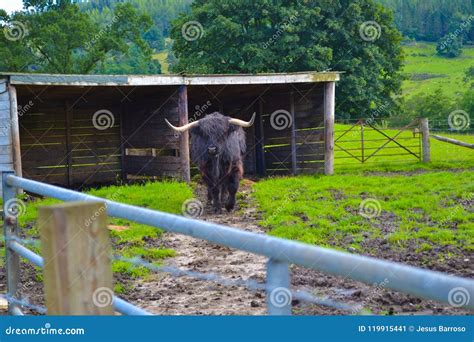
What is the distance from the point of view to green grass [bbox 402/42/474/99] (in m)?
72.8

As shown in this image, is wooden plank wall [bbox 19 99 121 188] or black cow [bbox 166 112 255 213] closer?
black cow [bbox 166 112 255 213]

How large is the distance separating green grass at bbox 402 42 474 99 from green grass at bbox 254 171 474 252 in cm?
5354

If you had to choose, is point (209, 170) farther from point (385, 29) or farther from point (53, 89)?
point (385, 29)

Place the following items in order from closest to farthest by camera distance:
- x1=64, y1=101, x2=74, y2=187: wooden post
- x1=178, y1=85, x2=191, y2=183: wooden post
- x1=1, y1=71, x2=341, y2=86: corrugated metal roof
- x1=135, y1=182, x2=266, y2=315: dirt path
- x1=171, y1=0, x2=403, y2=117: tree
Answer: x1=135, y1=182, x2=266, y2=315: dirt path, x1=1, y1=71, x2=341, y2=86: corrugated metal roof, x1=178, y1=85, x2=191, y2=183: wooden post, x1=64, y1=101, x2=74, y2=187: wooden post, x1=171, y1=0, x2=403, y2=117: tree

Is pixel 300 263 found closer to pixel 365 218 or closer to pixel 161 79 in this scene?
pixel 365 218

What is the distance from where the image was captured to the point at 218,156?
41.2 feet

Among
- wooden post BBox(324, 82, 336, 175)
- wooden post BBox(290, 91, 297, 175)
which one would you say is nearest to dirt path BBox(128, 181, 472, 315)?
wooden post BBox(324, 82, 336, 175)

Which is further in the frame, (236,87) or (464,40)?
(464,40)

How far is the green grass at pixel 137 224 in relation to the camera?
29.2 feet

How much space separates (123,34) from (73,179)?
20019mm

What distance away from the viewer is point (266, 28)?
32406 millimetres

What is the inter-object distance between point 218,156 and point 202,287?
18.0ft

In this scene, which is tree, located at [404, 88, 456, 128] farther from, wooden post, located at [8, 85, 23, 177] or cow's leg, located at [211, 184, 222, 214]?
wooden post, located at [8, 85, 23, 177]

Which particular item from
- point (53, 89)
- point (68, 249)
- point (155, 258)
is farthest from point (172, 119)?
point (68, 249)
